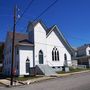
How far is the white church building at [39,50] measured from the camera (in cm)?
3871

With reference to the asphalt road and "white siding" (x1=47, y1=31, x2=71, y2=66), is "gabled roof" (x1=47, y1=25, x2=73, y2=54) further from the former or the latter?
the asphalt road

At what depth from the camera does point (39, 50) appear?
4097cm

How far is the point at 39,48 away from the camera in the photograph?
41000 millimetres

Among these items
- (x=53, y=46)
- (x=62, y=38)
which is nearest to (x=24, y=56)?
(x=53, y=46)

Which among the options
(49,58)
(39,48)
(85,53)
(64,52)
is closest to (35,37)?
(39,48)

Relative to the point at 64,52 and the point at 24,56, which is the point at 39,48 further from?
the point at 64,52

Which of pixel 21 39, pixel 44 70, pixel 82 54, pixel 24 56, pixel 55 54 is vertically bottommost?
pixel 44 70

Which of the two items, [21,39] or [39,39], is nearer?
[39,39]

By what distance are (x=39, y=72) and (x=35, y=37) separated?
263 inches

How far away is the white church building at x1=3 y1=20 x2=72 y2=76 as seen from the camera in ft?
127

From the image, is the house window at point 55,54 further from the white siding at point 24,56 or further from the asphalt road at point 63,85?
the asphalt road at point 63,85

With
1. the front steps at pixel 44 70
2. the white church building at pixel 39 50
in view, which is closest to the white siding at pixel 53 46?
the white church building at pixel 39 50

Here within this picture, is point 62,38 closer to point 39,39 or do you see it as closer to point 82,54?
point 39,39

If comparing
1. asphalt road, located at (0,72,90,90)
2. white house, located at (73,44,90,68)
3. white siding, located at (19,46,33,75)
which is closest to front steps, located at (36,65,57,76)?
white siding, located at (19,46,33,75)
